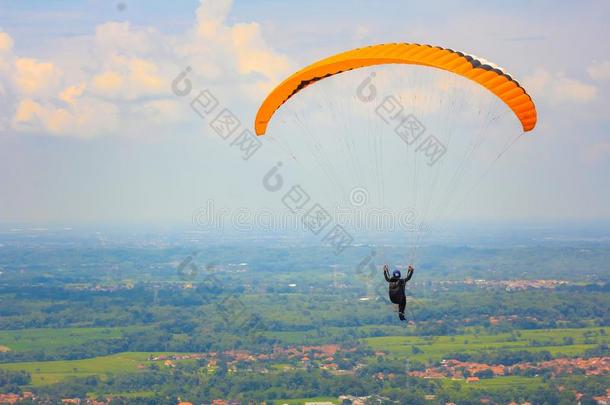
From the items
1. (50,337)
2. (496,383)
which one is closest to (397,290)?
(496,383)

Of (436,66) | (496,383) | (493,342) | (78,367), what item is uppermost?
(436,66)

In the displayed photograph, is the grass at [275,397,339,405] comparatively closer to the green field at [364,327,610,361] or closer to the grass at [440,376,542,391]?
the grass at [440,376,542,391]

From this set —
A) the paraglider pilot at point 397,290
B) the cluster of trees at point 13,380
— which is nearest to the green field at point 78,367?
the cluster of trees at point 13,380

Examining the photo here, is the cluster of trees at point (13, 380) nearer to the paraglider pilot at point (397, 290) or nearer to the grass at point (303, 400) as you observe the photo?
the grass at point (303, 400)

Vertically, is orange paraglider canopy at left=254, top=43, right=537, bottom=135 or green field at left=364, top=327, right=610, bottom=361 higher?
orange paraglider canopy at left=254, top=43, right=537, bottom=135

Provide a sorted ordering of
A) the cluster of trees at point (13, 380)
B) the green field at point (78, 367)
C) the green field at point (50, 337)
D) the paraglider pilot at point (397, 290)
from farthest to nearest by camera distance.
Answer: the green field at point (50, 337), the green field at point (78, 367), the cluster of trees at point (13, 380), the paraglider pilot at point (397, 290)

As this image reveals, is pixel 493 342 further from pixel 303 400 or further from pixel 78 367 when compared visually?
pixel 78 367

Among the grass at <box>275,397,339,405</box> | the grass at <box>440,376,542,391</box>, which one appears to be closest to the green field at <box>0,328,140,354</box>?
the grass at <box>275,397,339,405</box>
